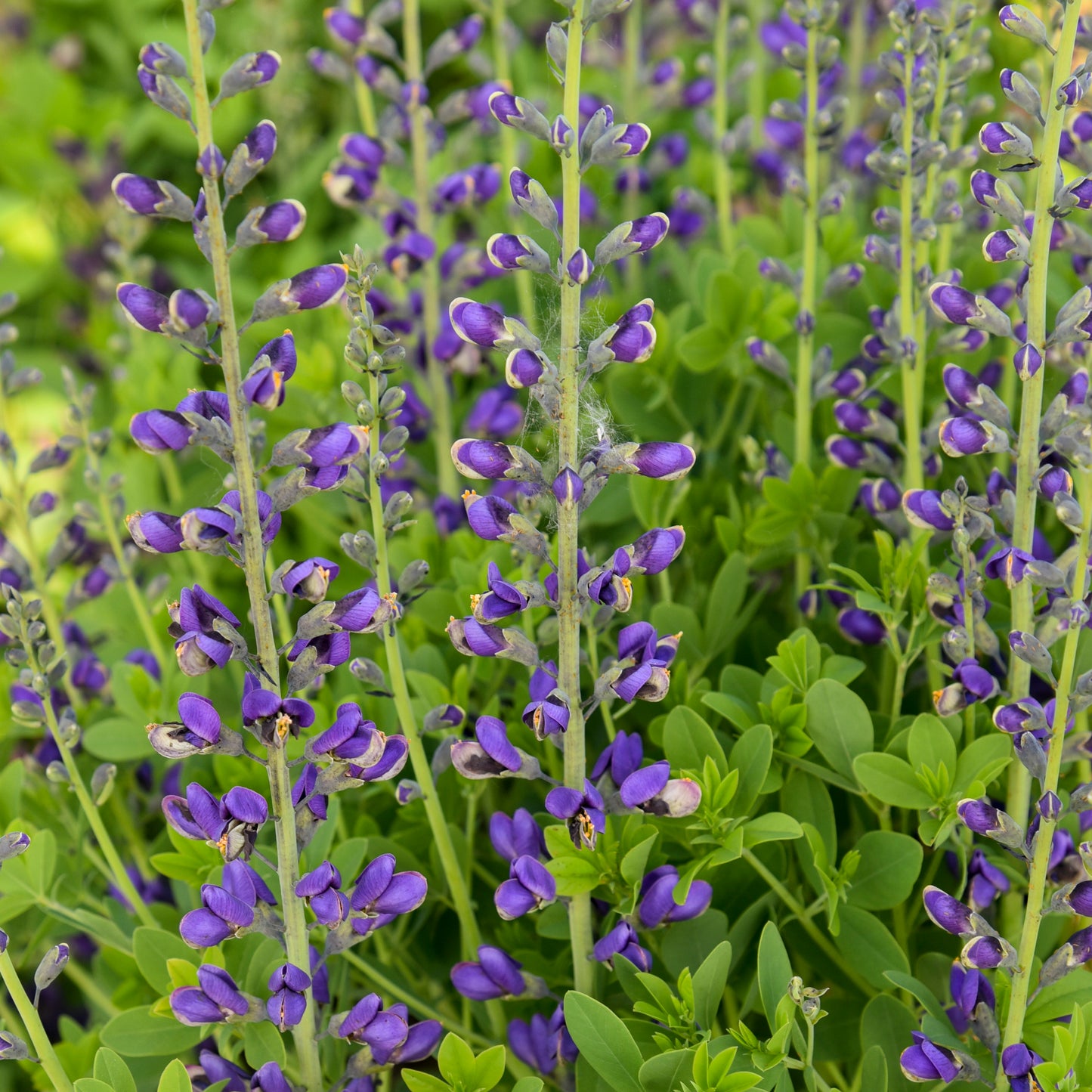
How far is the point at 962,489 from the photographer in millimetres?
1198

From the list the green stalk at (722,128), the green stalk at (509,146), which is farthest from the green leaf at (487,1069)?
the green stalk at (722,128)

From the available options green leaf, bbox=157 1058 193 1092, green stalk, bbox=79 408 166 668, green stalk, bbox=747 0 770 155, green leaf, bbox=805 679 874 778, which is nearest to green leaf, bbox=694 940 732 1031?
green leaf, bbox=805 679 874 778

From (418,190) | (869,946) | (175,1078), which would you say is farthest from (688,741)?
(418,190)

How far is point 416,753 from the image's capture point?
1249 millimetres

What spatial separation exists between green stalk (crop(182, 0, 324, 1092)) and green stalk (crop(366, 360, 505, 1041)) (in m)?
0.14

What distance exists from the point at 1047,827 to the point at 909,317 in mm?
649

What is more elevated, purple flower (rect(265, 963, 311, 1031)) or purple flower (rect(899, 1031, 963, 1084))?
purple flower (rect(265, 963, 311, 1031))

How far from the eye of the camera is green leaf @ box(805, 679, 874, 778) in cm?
126

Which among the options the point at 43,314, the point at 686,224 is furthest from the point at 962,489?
the point at 43,314

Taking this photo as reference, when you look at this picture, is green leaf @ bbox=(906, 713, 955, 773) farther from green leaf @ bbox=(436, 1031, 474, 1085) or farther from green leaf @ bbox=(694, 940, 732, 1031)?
green leaf @ bbox=(436, 1031, 474, 1085)

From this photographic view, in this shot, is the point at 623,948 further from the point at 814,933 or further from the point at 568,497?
the point at 568,497

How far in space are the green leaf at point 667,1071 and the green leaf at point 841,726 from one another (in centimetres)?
35

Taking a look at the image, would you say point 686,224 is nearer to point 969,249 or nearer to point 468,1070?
point 969,249

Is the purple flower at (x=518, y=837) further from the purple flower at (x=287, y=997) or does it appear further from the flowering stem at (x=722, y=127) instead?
the flowering stem at (x=722, y=127)
